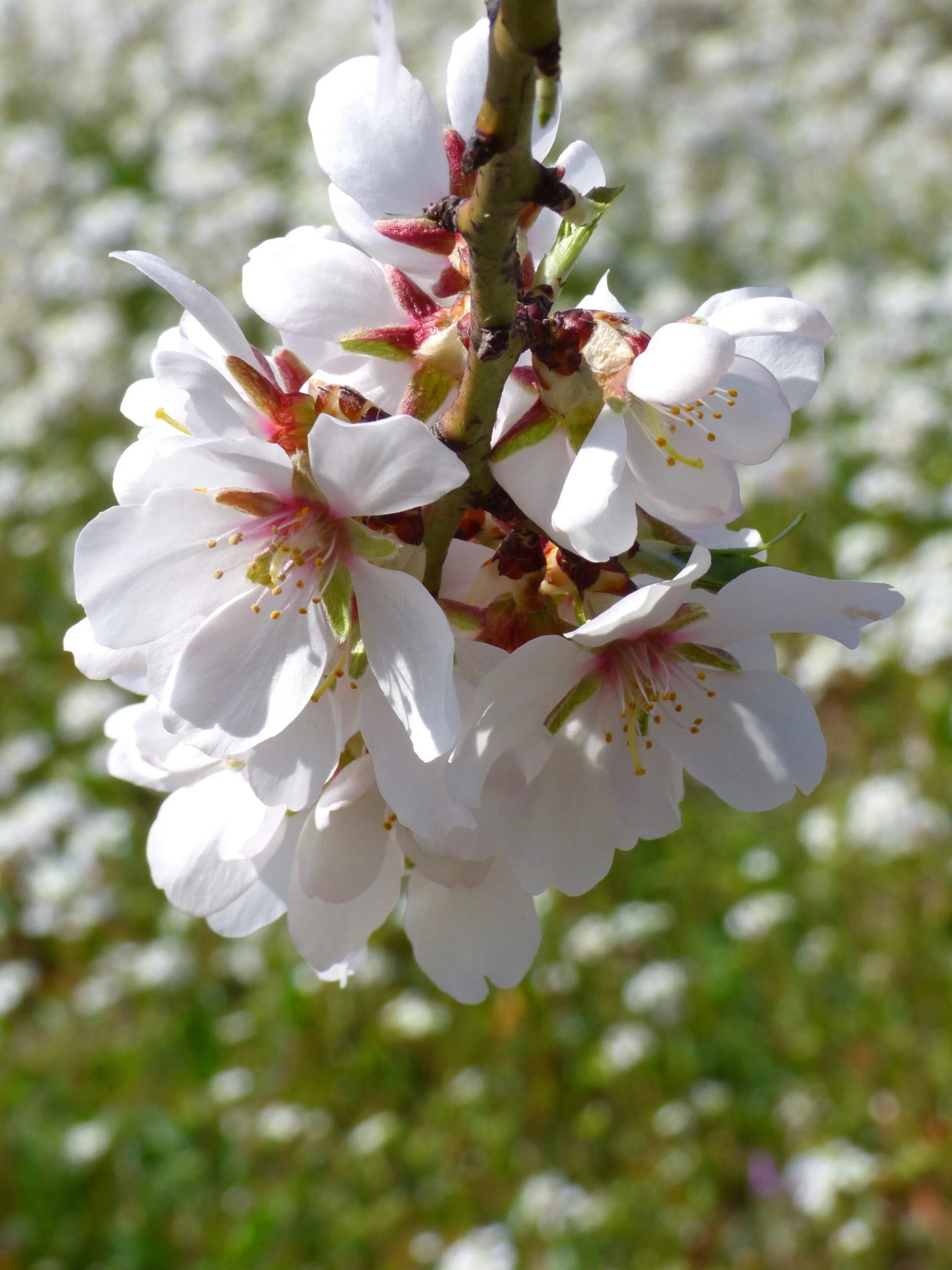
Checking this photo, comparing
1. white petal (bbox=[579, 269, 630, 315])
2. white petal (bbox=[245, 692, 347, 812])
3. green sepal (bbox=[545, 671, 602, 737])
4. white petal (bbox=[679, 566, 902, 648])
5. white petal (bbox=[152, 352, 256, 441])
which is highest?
white petal (bbox=[152, 352, 256, 441])

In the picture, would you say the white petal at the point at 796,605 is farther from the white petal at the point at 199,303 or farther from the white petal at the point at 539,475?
the white petal at the point at 199,303

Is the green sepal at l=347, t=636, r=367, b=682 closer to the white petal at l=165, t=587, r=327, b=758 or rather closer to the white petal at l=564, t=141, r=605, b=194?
the white petal at l=165, t=587, r=327, b=758

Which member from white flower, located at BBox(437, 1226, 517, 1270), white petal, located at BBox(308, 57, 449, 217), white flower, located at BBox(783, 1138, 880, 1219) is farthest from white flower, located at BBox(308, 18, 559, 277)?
white flower, located at BBox(783, 1138, 880, 1219)

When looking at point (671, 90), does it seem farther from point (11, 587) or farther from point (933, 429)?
point (11, 587)

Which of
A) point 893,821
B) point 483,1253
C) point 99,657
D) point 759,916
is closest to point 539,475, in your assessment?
point 99,657

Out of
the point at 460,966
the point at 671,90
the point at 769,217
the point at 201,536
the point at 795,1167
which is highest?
the point at 201,536

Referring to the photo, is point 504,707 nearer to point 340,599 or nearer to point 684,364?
point 340,599

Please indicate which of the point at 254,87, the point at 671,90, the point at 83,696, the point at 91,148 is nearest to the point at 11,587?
the point at 83,696
